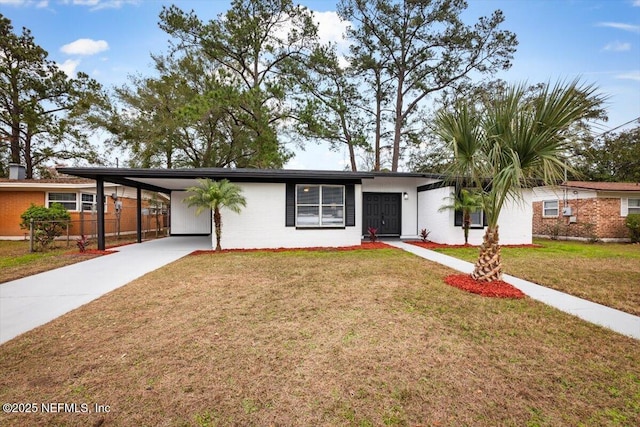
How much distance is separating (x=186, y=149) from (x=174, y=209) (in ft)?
18.1

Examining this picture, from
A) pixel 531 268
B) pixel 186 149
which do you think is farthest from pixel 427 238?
pixel 186 149

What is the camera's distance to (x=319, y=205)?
36.3ft

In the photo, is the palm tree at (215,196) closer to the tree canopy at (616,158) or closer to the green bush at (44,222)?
the green bush at (44,222)

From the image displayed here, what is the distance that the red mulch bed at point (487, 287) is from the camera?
195 inches

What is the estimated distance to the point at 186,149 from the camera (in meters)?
19.1

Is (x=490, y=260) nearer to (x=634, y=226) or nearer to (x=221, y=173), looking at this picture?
(x=221, y=173)

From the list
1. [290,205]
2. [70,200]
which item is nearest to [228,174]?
[290,205]

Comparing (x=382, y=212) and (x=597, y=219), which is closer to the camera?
(x=382, y=212)

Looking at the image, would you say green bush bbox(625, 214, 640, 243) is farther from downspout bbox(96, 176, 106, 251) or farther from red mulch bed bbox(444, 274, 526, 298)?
downspout bbox(96, 176, 106, 251)

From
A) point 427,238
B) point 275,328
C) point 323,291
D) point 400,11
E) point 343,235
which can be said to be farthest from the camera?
point 400,11

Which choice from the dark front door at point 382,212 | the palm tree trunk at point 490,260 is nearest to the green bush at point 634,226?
the dark front door at point 382,212

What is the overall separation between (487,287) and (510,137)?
2636mm

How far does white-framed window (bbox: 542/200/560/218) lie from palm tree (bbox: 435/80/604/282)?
12.8m

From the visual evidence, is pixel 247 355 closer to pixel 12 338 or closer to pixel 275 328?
pixel 275 328
